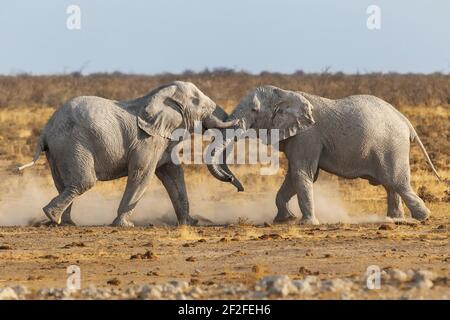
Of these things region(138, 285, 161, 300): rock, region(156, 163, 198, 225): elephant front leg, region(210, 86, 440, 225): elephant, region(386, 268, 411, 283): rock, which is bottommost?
region(138, 285, 161, 300): rock

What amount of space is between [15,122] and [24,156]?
979 centimetres

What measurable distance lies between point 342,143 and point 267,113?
4.62ft

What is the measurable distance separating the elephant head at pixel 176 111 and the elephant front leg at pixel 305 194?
1438 millimetres

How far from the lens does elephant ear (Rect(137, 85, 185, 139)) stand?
24.3 meters

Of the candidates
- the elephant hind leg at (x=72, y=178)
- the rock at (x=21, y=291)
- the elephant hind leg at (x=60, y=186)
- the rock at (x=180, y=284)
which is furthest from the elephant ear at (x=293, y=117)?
the rock at (x=21, y=291)

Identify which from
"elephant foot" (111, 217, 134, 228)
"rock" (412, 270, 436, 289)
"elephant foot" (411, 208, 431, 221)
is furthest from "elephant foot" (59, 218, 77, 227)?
"rock" (412, 270, 436, 289)

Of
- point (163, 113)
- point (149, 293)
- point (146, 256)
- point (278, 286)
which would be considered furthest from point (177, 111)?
point (278, 286)

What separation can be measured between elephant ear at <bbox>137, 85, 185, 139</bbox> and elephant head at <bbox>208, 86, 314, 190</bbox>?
2.92ft

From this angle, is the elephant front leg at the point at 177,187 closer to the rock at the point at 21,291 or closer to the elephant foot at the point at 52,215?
the elephant foot at the point at 52,215

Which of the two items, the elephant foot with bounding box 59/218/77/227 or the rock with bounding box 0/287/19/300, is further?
the elephant foot with bounding box 59/218/77/227

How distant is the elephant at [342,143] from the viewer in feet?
79.8

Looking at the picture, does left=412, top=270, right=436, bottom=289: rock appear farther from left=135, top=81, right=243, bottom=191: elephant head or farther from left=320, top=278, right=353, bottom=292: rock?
left=135, top=81, right=243, bottom=191: elephant head
